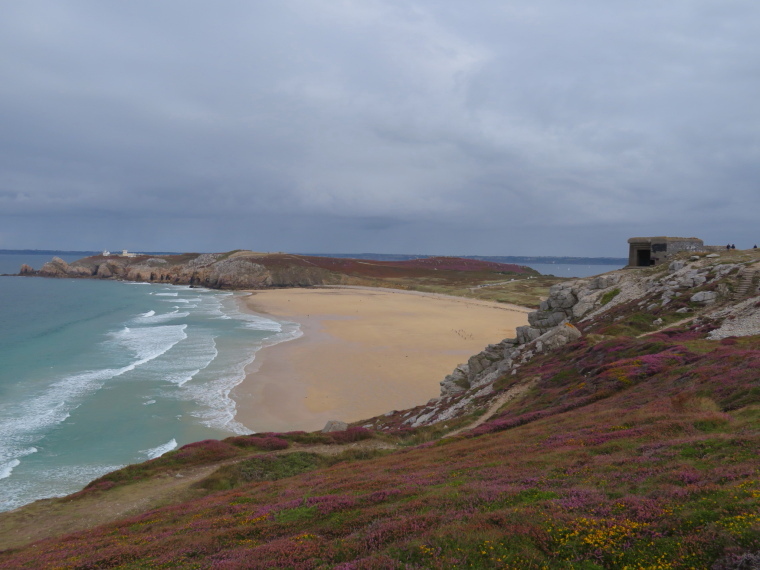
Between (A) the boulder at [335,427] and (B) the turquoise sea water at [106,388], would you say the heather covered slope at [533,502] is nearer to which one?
(A) the boulder at [335,427]

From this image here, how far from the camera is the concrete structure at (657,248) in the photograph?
1724 inches

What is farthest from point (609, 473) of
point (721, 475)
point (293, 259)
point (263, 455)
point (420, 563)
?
point (293, 259)

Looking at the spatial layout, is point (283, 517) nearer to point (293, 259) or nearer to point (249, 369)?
point (249, 369)

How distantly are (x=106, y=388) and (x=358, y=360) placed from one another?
878 inches

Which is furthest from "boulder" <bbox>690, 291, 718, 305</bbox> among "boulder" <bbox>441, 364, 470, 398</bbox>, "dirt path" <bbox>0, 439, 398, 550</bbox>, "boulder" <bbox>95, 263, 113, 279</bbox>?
"boulder" <bbox>95, 263, 113, 279</bbox>

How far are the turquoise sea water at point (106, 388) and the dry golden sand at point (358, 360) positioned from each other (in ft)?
9.07

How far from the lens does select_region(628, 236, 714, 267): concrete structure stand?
43781 millimetres

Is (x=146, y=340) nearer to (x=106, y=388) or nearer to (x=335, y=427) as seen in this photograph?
(x=106, y=388)

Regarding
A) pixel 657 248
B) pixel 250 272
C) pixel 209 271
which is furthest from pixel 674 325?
pixel 209 271

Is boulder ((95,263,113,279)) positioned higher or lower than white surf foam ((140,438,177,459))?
higher

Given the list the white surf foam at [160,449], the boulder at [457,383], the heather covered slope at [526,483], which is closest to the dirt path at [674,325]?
the heather covered slope at [526,483]

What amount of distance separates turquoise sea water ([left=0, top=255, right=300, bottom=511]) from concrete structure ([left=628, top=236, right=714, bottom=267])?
1687 inches

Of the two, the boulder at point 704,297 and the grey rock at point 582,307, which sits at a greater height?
the boulder at point 704,297

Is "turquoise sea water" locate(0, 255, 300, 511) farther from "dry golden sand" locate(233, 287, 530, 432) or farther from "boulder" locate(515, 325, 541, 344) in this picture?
"boulder" locate(515, 325, 541, 344)
